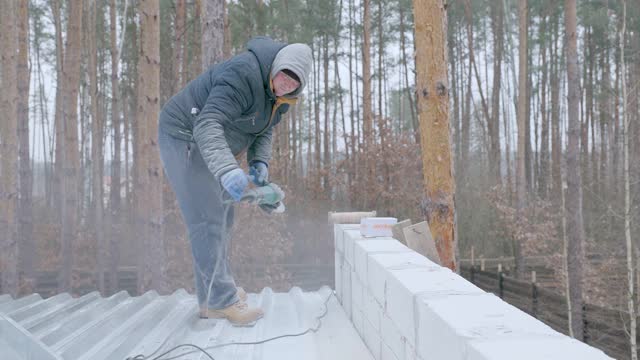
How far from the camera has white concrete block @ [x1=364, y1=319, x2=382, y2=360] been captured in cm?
208

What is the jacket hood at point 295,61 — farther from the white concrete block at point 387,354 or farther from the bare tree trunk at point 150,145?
the bare tree trunk at point 150,145

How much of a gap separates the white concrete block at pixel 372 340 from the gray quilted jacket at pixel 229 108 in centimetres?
91

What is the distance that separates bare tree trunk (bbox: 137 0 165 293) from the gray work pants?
176 inches

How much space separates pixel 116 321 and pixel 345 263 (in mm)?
1273

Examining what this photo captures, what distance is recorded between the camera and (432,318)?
1.27 metres

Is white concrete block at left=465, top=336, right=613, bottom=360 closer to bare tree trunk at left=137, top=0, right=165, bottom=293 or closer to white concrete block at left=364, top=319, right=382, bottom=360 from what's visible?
white concrete block at left=364, top=319, right=382, bottom=360

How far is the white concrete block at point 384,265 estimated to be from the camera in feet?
6.11

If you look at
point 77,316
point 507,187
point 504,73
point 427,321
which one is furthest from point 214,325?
point 504,73

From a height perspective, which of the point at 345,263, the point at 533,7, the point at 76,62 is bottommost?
the point at 345,263

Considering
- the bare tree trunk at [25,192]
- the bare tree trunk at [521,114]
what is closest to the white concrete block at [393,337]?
the bare tree trunk at [25,192]

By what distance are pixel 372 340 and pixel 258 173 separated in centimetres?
118

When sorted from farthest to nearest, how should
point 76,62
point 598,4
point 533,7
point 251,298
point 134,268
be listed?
1. point 533,7
2. point 598,4
3. point 134,268
4. point 76,62
5. point 251,298

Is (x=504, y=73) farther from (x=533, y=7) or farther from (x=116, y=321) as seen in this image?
(x=116, y=321)

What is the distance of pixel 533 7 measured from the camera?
658 inches
